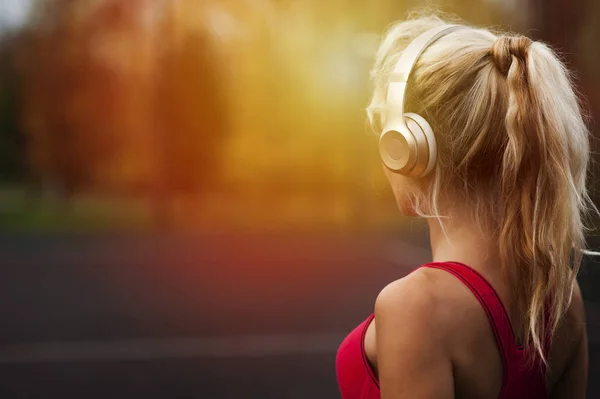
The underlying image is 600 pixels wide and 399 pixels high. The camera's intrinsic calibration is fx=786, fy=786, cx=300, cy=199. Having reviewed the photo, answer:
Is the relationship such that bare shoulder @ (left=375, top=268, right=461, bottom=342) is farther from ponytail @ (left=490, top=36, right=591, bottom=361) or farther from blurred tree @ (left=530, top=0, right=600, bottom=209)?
blurred tree @ (left=530, top=0, right=600, bottom=209)

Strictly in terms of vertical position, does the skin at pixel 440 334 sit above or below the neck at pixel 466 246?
below

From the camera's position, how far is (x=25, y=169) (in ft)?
97.0

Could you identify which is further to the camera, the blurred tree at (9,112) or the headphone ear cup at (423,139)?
the blurred tree at (9,112)

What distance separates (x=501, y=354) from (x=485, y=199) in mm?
226

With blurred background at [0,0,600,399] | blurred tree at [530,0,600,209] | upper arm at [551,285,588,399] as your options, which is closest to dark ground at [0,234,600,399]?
blurred background at [0,0,600,399]

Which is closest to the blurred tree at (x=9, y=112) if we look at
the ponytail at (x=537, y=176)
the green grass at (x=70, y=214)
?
the green grass at (x=70, y=214)

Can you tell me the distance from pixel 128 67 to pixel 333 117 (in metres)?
6.86

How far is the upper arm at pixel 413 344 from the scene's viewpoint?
3.18 feet

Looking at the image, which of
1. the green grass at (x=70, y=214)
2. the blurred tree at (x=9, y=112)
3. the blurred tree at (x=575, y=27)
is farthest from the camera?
the blurred tree at (x=9, y=112)

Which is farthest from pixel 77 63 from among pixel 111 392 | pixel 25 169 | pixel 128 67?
pixel 111 392

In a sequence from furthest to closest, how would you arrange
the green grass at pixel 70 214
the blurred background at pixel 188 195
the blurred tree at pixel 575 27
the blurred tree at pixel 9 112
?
the blurred tree at pixel 9 112 → the green grass at pixel 70 214 → the blurred background at pixel 188 195 → the blurred tree at pixel 575 27

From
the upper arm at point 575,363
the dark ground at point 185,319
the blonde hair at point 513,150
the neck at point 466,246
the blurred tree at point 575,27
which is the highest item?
the blurred tree at point 575,27

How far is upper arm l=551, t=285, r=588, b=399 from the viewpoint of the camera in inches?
50.2

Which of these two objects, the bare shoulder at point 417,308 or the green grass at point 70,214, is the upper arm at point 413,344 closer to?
the bare shoulder at point 417,308
